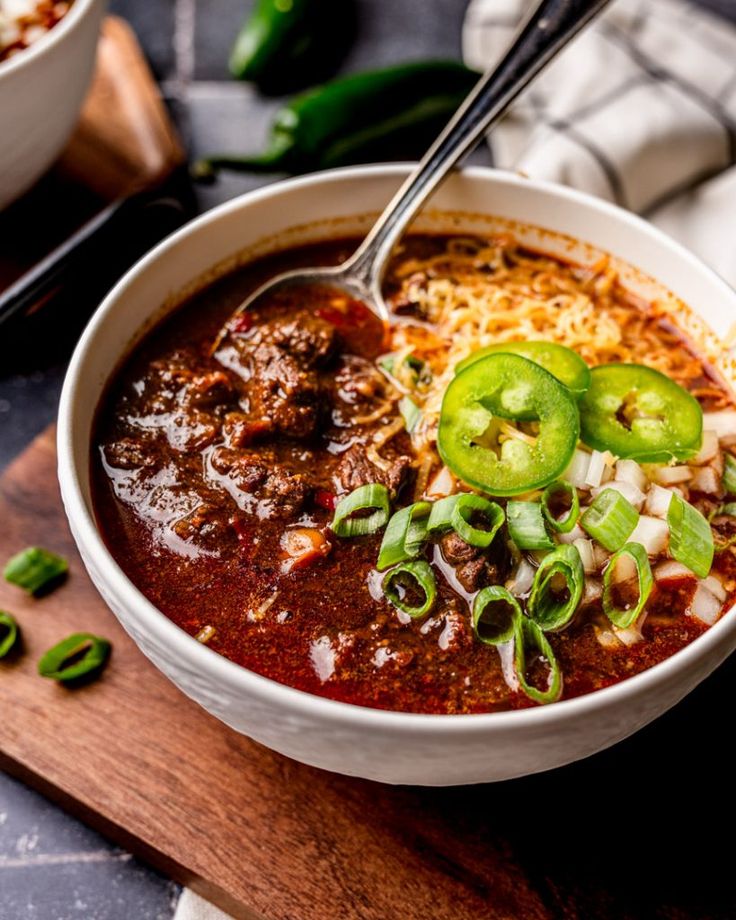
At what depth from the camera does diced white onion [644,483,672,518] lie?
2.45 m

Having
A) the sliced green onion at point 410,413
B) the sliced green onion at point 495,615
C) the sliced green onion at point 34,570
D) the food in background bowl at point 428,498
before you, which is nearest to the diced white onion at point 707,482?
the food in background bowl at point 428,498

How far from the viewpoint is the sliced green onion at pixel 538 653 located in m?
2.15

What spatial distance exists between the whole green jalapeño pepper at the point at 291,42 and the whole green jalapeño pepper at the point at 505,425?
8.32 ft

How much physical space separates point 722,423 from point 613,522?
57cm

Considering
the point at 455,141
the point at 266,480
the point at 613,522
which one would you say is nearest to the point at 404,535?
the point at 266,480

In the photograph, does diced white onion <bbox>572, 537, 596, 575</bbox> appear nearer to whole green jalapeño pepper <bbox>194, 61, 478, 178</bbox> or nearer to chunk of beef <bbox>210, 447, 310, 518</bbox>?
chunk of beef <bbox>210, 447, 310, 518</bbox>

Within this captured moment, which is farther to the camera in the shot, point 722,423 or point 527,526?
point 722,423

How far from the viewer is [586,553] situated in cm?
237

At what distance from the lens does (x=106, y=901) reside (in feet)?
8.20

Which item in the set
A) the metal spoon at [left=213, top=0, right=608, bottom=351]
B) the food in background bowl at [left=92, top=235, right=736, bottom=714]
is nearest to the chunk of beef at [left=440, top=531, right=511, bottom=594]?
the food in background bowl at [left=92, top=235, right=736, bottom=714]

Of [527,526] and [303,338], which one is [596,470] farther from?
[303,338]

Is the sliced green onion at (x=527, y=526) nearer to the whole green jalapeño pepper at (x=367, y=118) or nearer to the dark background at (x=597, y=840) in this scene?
the dark background at (x=597, y=840)

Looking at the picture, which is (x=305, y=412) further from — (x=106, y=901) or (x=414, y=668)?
(x=106, y=901)

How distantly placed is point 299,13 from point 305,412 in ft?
8.71
